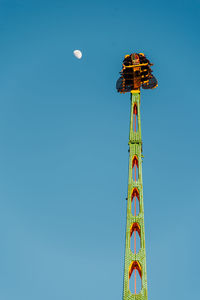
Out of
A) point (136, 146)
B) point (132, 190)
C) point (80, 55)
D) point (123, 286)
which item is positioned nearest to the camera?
point (123, 286)

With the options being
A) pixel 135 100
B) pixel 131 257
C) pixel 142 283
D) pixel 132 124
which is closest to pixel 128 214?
pixel 131 257

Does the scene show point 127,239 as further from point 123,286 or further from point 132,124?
point 132,124

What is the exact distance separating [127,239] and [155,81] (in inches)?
776

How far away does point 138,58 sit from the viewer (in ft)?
157

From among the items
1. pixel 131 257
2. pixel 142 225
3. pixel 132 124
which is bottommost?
pixel 131 257

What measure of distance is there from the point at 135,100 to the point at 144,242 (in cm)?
1748

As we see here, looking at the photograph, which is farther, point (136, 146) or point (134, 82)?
point (134, 82)

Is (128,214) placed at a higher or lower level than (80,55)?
lower

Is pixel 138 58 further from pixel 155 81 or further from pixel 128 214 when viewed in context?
pixel 128 214

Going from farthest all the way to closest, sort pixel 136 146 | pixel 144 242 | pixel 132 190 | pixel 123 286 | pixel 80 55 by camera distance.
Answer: pixel 80 55, pixel 136 146, pixel 132 190, pixel 144 242, pixel 123 286

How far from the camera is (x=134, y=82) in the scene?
48188 mm

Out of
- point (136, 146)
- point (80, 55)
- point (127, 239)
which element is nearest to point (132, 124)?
point (136, 146)

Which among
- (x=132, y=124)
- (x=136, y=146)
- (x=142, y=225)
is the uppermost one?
(x=132, y=124)

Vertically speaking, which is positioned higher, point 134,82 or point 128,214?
point 134,82
